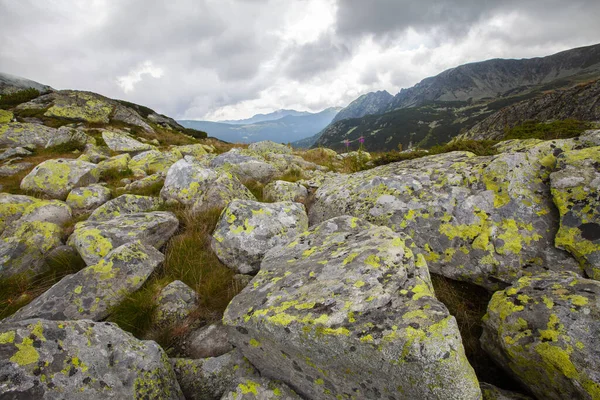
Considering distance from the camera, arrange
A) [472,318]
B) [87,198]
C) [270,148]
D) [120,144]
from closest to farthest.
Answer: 1. [472,318]
2. [87,198]
3. [270,148]
4. [120,144]

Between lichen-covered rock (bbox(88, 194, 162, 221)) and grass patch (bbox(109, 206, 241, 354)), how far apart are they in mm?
2138

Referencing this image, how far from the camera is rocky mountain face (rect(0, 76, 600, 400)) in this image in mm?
2502

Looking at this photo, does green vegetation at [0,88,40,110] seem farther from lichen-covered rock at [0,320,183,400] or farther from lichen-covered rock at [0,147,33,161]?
lichen-covered rock at [0,320,183,400]

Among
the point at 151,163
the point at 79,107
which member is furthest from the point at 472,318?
the point at 79,107

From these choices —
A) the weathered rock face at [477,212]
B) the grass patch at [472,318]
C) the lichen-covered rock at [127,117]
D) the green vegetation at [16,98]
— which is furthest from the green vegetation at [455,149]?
the green vegetation at [16,98]

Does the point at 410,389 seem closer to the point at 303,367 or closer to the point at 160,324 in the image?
the point at 303,367

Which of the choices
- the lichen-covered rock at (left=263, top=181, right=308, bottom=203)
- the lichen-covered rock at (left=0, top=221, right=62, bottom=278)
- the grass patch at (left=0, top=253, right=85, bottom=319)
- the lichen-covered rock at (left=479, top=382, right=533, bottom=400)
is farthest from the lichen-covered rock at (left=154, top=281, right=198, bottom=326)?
the lichen-covered rock at (left=479, top=382, right=533, bottom=400)

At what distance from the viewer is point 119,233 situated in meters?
5.53

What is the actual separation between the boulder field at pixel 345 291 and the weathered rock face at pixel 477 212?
0.09ft

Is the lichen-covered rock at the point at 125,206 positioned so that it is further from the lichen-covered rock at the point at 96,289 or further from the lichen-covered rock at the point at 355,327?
the lichen-covered rock at the point at 355,327

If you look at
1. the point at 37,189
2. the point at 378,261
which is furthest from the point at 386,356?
the point at 37,189

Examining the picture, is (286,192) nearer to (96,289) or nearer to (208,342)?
(208,342)

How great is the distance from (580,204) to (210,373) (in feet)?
19.2

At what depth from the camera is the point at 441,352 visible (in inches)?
85.5
